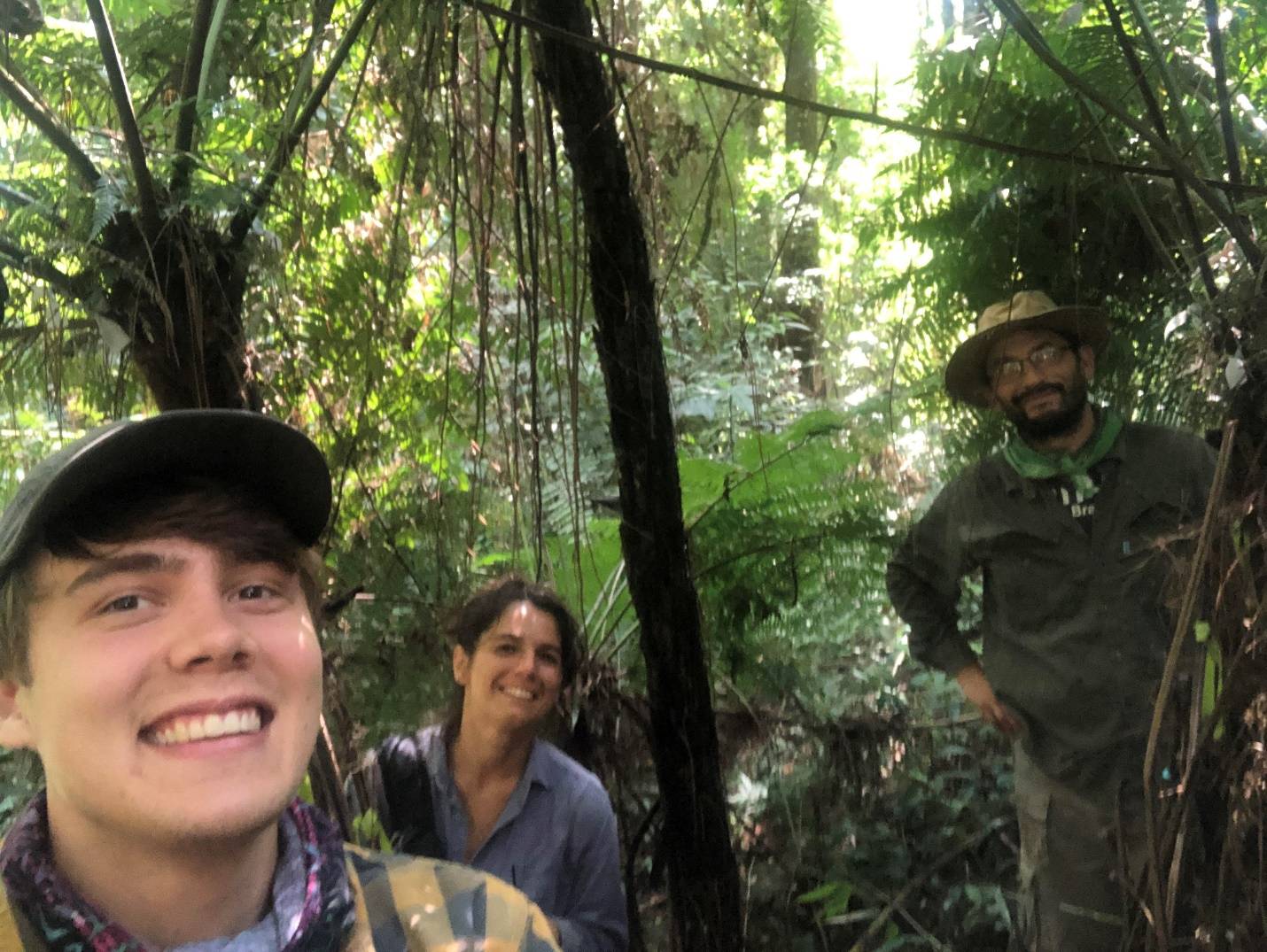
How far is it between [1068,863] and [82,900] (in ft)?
7.35

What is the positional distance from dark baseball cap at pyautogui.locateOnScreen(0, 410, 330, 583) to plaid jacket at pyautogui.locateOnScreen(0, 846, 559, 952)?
15.8 inches

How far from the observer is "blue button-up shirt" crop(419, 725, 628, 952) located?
1951mm

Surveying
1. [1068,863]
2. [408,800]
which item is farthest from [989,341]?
[408,800]

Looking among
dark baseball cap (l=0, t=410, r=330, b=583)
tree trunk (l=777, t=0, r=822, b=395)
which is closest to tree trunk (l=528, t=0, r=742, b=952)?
dark baseball cap (l=0, t=410, r=330, b=583)

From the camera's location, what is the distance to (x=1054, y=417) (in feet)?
7.55

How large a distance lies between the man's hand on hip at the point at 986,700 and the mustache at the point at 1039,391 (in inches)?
27.9

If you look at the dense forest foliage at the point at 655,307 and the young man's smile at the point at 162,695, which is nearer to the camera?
the young man's smile at the point at 162,695

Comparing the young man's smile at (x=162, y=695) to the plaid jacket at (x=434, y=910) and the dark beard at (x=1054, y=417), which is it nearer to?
the plaid jacket at (x=434, y=910)

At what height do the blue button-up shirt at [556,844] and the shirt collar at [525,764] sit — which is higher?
the shirt collar at [525,764]

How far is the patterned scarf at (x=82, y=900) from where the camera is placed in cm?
86

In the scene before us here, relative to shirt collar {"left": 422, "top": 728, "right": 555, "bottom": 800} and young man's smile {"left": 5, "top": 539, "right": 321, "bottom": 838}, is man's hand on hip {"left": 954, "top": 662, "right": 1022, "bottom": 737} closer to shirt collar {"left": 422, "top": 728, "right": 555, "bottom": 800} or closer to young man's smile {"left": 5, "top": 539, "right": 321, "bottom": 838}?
shirt collar {"left": 422, "top": 728, "right": 555, "bottom": 800}

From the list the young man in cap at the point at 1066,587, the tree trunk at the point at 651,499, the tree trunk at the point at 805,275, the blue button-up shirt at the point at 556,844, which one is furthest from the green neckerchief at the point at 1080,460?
the tree trunk at the point at 805,275

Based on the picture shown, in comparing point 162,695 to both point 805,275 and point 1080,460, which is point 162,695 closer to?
point 1080,460

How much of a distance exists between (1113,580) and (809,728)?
3.05ft
